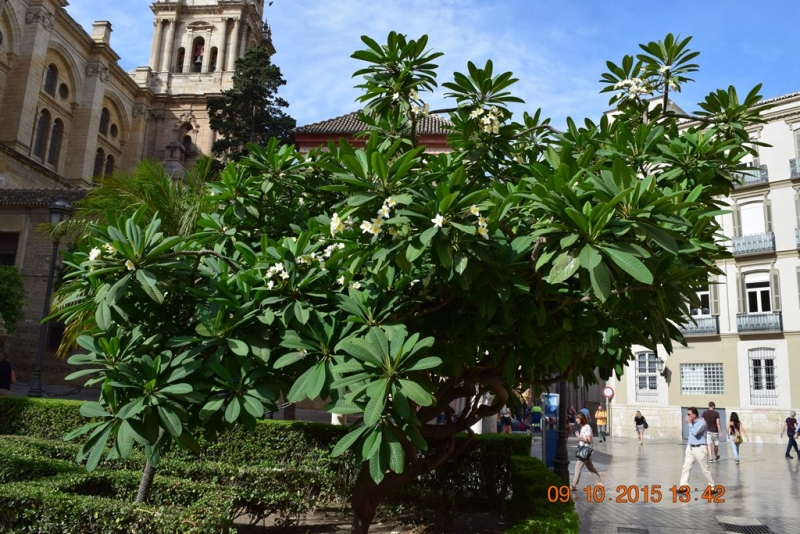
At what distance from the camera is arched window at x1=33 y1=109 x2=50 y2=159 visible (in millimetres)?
45441

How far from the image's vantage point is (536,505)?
6941 millimetres

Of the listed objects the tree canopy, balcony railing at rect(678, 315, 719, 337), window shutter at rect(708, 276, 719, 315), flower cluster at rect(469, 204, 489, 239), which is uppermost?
the tree canopy

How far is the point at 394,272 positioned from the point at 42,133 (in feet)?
164

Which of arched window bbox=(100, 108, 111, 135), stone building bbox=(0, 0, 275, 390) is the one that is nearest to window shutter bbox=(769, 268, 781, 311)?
→ stone building bbox=(0, 0, 275, 390)

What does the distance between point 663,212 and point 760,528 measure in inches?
323

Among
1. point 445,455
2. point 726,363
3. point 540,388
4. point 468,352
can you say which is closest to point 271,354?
point 468,352

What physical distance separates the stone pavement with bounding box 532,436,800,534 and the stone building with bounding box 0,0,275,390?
25.4 m

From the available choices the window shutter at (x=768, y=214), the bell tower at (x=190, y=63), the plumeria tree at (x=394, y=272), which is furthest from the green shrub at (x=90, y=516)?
the bell tower at (x=190, y=63)

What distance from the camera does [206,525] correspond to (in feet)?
17.4

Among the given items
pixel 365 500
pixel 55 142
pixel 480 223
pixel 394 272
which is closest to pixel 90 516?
pixel 365 500

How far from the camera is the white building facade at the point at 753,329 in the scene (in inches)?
1120

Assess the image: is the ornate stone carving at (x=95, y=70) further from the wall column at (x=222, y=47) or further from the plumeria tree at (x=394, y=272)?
the plumeria tree at (x=394, y=272)

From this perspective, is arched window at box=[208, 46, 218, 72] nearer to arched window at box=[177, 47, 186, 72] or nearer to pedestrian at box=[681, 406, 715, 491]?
arched window at box=[177, 47, 186, 72]

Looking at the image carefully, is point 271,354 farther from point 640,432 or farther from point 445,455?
point 640,432
